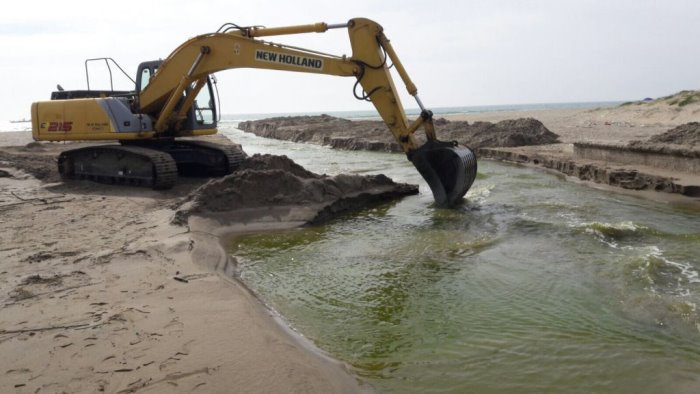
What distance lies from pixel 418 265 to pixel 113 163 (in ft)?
24.2

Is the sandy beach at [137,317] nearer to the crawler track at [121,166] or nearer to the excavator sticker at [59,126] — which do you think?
the crawler track at [121,166]

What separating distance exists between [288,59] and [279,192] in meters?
2.45

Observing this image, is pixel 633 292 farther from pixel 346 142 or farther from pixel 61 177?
pixel 346 142

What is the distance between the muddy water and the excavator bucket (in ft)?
1.28

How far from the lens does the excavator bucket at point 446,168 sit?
8.99 m

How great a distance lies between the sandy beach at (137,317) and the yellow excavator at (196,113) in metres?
3.35

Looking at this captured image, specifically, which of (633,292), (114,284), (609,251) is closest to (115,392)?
(114,284)

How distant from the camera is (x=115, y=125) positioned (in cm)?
1068

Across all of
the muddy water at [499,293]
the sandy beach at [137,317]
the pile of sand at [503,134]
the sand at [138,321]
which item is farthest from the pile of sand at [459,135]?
the sand at [138,321]

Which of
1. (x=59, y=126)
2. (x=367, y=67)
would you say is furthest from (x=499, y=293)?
(x=59, y=126)

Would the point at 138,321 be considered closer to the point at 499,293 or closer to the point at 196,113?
the point at 499,293

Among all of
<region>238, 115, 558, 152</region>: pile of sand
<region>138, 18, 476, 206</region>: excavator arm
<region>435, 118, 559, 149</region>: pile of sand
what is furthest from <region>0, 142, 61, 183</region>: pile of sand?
<region>435, 118, 559, 149</region>: pile of sand

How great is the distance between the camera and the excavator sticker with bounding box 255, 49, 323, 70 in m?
9.35

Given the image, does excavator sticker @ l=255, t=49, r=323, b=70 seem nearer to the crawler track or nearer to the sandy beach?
the crawler track
